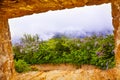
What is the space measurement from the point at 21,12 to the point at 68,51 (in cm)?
388

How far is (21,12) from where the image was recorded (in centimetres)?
471

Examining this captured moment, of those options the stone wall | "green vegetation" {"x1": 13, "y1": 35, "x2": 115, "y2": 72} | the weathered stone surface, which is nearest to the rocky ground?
the stone wall

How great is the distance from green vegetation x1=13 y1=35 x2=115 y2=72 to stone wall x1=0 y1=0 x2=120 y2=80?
198 centimetres

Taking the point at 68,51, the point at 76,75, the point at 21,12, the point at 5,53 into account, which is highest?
the point at 21,12

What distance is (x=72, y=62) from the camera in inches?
308

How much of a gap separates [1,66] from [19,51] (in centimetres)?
440

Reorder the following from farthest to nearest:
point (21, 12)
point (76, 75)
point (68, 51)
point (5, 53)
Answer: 1. point (68, 51)
2. point (76, 75)
3. point (5, 53)
4. point (21, 12)

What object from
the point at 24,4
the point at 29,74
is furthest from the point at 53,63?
the point at 24,4

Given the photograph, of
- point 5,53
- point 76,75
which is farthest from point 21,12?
point 76,75

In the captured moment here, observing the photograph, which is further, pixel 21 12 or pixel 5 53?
pixel 5 53

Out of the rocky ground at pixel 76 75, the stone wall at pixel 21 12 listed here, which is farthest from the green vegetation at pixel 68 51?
the stone wall at pixel 21 12

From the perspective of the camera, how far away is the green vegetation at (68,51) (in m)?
6.79

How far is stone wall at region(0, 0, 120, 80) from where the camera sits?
437 cm

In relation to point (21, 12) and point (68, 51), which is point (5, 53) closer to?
point (21, 12)
